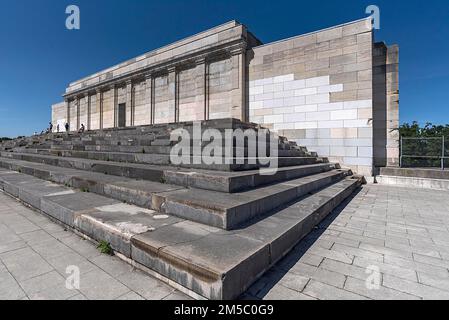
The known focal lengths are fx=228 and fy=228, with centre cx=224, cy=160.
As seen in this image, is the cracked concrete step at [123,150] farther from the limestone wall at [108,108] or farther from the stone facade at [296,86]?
the limestone wall at [108,108]

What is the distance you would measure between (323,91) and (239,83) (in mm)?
4331

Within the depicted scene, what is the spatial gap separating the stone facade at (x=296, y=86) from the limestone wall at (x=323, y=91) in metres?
0.04

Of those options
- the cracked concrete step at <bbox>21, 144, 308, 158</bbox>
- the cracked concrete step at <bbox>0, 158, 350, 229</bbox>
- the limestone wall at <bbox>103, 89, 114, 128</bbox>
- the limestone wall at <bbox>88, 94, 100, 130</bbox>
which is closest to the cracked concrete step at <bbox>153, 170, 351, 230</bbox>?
the cracked concrete step at <bbox>0, 158, 350, 229</bbox>

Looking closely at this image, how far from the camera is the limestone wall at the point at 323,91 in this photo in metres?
9.45

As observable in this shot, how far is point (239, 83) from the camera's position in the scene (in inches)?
487

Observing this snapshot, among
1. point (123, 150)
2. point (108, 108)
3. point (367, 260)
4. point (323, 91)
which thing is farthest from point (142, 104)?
point (367, 260)

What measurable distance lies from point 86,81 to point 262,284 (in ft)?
86.7

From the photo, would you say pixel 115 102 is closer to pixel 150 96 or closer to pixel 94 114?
pixel 94 114

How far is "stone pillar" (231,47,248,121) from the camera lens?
1232 centimetres

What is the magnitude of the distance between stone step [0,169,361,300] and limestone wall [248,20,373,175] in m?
6.98

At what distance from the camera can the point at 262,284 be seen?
2.22 m

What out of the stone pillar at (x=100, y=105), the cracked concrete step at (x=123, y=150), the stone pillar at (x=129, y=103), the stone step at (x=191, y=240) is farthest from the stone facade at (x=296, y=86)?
the stone step at (x=191, y=240)
